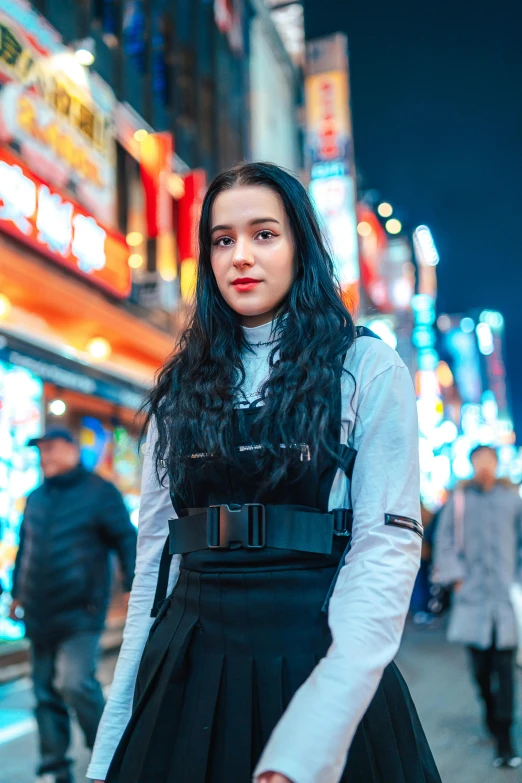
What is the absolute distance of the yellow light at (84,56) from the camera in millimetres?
10922

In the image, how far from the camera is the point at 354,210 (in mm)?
16281

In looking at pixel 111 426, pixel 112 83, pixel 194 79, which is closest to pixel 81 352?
pixel 111 426

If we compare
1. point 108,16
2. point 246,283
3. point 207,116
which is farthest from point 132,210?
point 246,283

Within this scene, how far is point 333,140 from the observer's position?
16.1 meters

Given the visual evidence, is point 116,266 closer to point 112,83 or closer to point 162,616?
point 112,83

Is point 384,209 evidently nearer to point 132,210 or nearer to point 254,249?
point 132,210

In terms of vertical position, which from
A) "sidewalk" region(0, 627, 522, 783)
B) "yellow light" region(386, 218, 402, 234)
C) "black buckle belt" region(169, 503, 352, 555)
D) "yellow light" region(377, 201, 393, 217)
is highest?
"yellow light" region(377, 201, 393, 217)

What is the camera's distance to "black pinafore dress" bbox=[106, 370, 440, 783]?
1417 mm

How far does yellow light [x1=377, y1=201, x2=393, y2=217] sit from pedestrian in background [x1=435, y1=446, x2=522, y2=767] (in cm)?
3540

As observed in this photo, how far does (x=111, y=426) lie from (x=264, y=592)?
1100 cm

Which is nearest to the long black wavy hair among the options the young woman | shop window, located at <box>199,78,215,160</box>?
the young woman

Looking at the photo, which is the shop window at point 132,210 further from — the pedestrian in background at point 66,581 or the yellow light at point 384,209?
the yellow light at point 384,209

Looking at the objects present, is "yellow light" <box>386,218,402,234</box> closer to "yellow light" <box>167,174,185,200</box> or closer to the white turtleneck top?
"yellow light" <box>167,174,185,200</box>

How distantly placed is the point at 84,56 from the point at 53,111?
1633 millimetres
